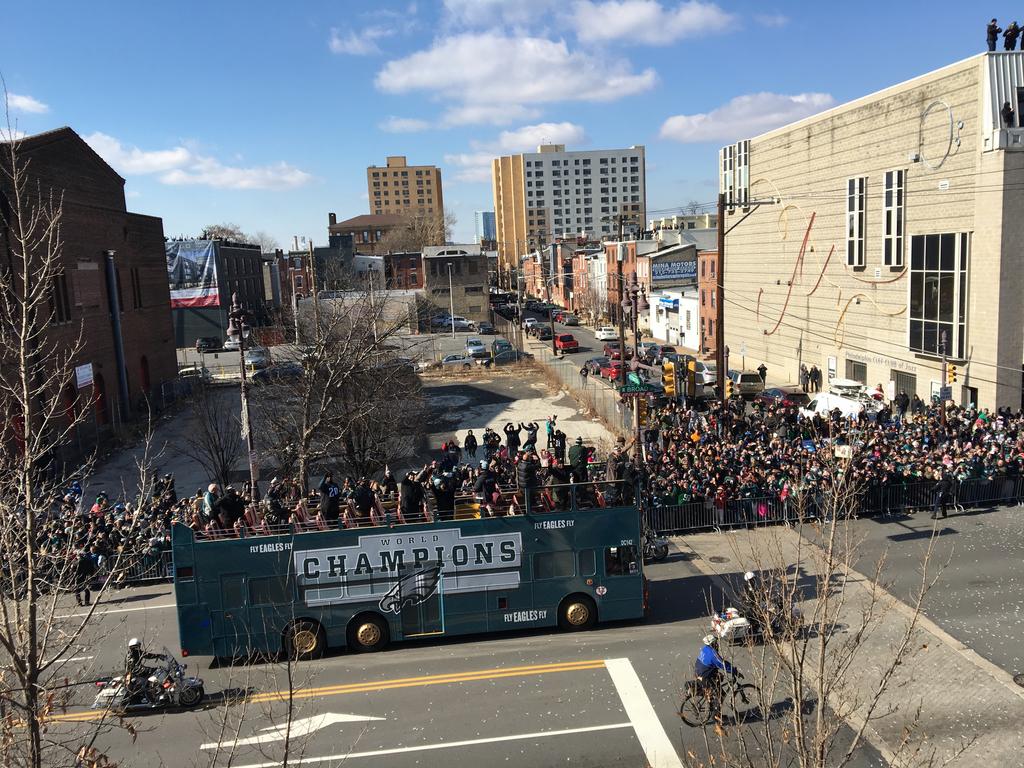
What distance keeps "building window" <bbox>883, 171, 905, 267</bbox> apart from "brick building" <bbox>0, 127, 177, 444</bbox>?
34.4 meters

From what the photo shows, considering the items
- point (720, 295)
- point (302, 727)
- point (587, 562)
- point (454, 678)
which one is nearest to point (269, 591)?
point (302, 727)

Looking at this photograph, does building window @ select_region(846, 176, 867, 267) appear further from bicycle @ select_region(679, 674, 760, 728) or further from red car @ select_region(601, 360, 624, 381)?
bicycle @ select_region(679, 674, 760, 728)

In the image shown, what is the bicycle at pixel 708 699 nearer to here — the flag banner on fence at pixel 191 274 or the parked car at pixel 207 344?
the parked car at pixel 207 344

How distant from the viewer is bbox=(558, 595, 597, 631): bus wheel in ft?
51.4

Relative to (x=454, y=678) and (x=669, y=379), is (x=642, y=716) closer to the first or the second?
(x=454, y=678)

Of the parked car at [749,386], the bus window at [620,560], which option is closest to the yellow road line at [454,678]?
the bus window at [620,560]

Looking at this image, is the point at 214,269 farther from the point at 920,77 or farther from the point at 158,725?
the point at 158,725

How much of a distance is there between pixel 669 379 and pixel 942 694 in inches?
1018

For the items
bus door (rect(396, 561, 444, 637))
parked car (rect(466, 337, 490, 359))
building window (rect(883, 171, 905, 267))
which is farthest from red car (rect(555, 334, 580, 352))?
bus door (rect(396, 561, 444, 637))

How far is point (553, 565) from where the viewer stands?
15.5 m

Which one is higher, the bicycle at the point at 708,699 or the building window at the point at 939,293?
the building window at the point at 939,293

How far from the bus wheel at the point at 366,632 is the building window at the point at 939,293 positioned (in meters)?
25.3

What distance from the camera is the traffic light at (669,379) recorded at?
3719 centimetres

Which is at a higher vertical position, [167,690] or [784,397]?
[784,397]
